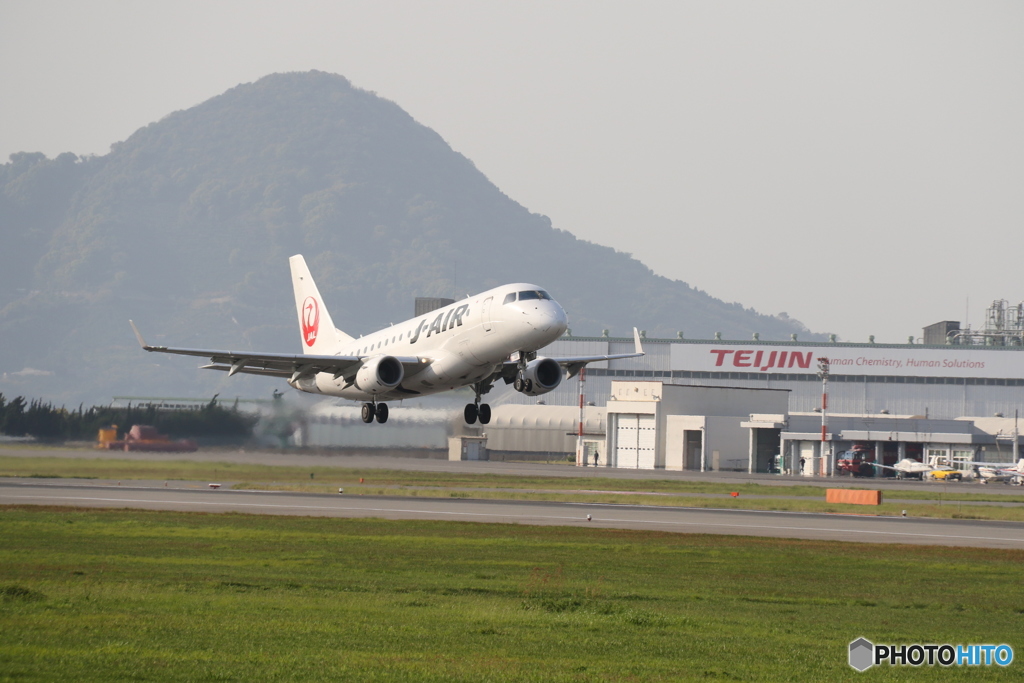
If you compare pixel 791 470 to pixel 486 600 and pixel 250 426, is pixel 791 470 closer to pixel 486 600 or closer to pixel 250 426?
pixel 250 426

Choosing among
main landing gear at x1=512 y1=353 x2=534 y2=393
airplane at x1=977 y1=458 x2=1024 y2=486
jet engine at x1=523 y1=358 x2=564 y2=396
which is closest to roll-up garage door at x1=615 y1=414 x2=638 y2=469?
airplane at x1=977 y1=458 x2=1024 y2=486

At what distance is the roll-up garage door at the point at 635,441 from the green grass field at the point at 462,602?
72.7 meters

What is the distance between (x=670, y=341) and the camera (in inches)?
6142

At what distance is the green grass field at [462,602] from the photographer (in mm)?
19688

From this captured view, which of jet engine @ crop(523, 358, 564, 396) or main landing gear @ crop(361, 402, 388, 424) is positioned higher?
jet engine @ crop(523, 358, 564, 396)

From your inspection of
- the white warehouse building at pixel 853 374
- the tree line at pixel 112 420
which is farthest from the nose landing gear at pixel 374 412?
the white warehouse building at pixel 853 374

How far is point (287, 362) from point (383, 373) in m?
6.83

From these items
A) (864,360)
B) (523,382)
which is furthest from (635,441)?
(523,382)

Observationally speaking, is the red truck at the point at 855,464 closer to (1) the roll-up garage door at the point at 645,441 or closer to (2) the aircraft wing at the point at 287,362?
(1) the roll-up garage door at the point at 645,441

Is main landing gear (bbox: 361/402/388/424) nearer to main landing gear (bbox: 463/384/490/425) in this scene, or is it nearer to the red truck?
main landing gear (bbox: 463/384/490/425)

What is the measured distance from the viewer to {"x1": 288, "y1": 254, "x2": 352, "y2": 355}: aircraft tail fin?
63.8 m

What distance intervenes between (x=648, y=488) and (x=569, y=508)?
850 inches

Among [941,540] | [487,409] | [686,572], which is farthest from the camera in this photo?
[487,409]

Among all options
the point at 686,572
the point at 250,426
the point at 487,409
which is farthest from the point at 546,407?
the point at 686,572
